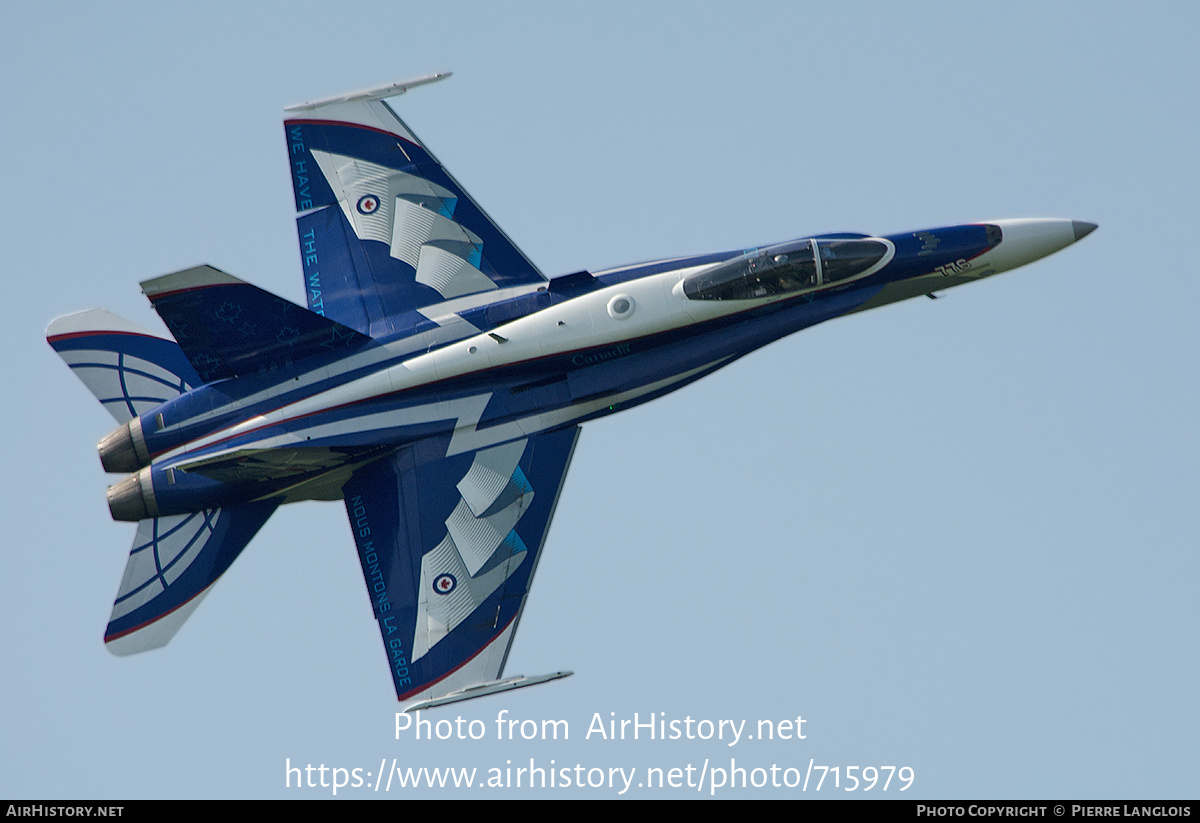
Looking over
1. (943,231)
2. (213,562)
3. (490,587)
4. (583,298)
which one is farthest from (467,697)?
(943,231)

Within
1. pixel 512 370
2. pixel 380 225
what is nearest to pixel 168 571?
pixel 512 370

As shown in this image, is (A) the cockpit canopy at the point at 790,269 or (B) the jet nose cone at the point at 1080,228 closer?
(A) the cockpit canopy at the point at 790,269

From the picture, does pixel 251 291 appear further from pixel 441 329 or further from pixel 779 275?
pixel 779 275

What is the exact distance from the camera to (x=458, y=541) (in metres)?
24.0

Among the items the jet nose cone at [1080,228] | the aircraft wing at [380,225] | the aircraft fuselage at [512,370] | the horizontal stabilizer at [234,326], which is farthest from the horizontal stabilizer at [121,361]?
the jet nose cone at [1080,228]

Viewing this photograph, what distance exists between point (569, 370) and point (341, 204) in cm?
488

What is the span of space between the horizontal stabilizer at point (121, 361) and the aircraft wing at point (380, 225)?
249 centimetres

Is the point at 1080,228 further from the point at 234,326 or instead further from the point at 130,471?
the point at 130,471

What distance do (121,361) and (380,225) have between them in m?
4.70

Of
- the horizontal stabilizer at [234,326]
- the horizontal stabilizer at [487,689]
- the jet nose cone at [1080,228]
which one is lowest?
the horizontal stabilizer at [487,689]

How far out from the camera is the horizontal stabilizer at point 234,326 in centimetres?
2345

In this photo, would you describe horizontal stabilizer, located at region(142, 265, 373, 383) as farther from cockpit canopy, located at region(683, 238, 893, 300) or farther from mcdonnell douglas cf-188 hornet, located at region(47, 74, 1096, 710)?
cockpit canopy, located at region(683, 238, 893, 300)

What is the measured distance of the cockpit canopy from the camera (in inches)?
938

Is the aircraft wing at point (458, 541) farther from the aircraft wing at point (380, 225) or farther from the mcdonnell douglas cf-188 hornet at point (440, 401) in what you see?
the aircraft wing at point (380, 225)
